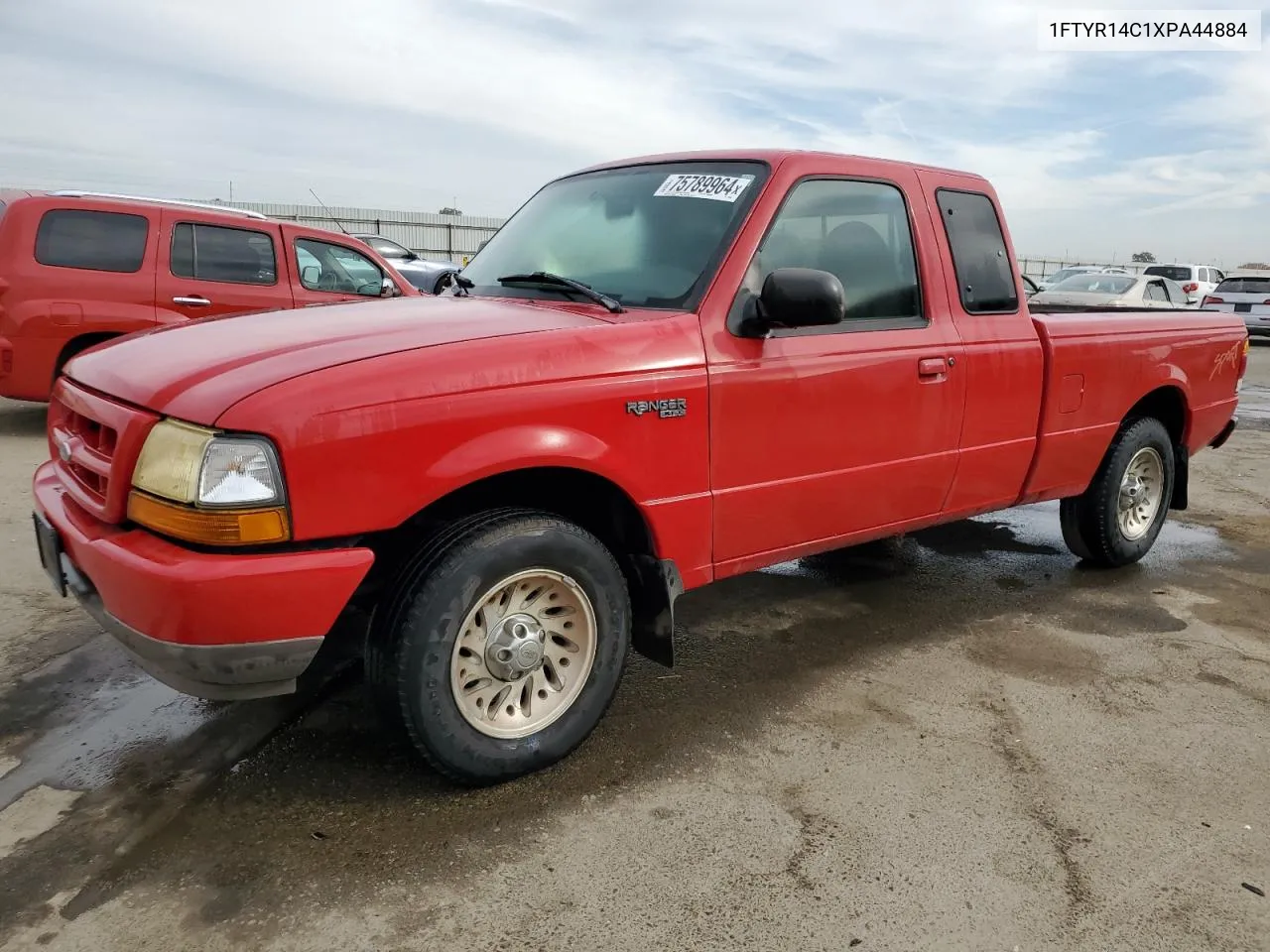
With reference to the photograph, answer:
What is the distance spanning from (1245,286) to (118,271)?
21.3m

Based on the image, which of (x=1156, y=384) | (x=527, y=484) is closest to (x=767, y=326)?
(x=527, y=484)

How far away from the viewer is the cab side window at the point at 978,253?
155 inches

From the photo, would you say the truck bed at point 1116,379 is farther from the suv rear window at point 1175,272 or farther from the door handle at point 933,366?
the suv rear window at point 1175,272

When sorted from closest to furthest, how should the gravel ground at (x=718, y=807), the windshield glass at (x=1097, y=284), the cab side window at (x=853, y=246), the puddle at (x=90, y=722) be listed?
the gravel ground at (x=718, y=807)
the puddle at (x=90, y=722)
the cab side window at (x=853, y=246)
the windshield glass at (x=1097, y=284)

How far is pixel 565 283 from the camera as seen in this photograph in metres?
3.29

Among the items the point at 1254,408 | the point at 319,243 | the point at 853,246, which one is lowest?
the point at 1254,408

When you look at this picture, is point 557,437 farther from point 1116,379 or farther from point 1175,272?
point 1175,272

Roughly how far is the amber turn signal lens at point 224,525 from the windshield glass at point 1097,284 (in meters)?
16.1

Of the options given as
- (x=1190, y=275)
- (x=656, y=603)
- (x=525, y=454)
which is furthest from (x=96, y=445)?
(x=1190, y=275)

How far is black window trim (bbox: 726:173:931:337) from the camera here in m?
3.11

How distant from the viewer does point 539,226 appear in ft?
12.6

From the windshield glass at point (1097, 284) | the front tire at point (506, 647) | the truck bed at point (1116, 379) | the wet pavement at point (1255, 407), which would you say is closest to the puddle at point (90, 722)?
the front tire at point (506, 647)

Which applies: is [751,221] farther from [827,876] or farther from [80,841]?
[80,841]

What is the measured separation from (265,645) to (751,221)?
2.01m
